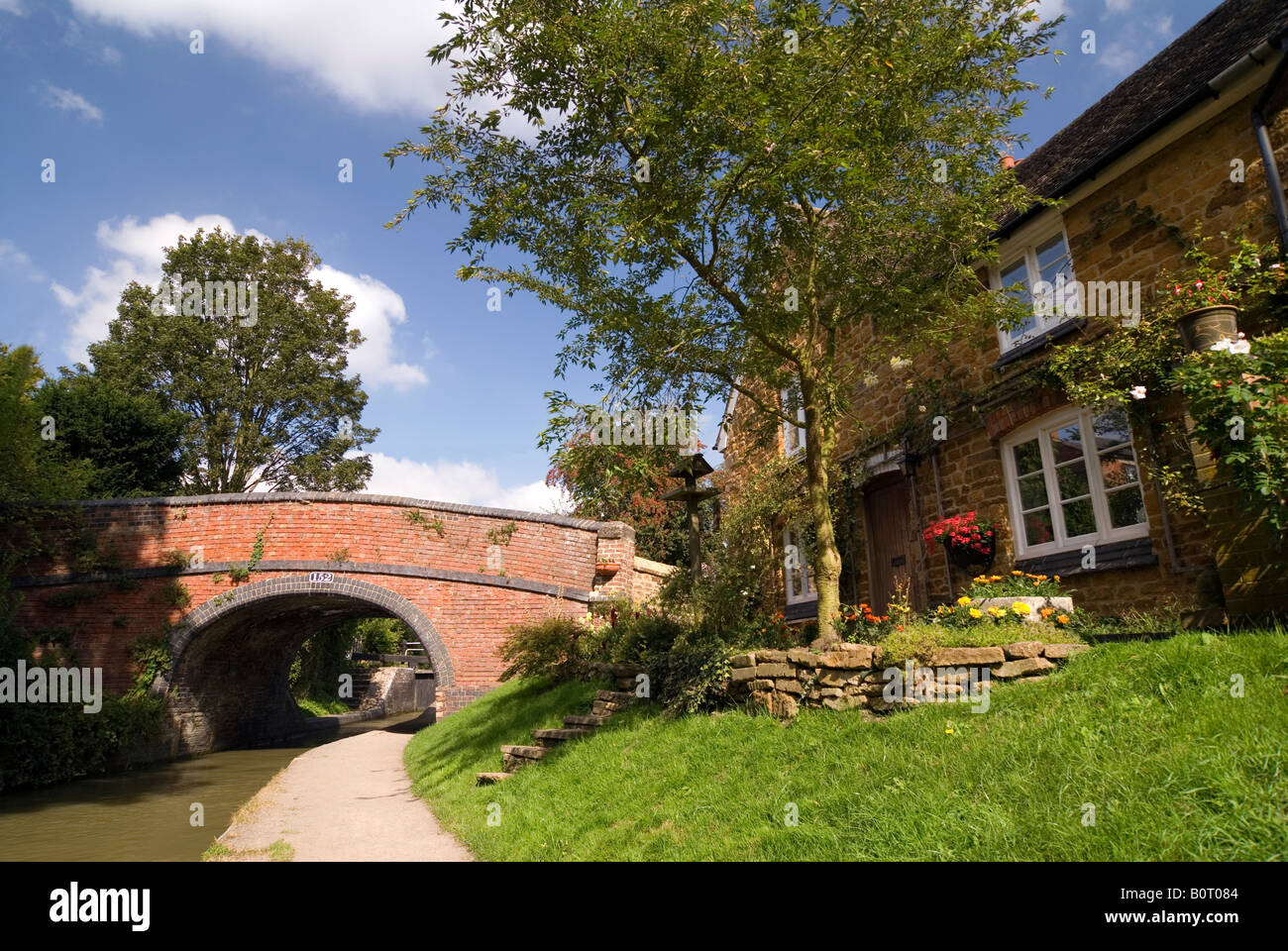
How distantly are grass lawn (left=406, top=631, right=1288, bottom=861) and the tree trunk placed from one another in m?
1.45

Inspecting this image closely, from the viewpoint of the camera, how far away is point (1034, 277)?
920 centimetres

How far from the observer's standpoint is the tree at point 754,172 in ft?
21.9

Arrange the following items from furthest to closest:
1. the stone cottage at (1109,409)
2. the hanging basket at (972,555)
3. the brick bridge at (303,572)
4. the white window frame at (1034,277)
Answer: the brick bridge at (303,572) < the hanging basket at (972,555) < the white window frame at (1034,277) < the stone cottage at (1109,409)

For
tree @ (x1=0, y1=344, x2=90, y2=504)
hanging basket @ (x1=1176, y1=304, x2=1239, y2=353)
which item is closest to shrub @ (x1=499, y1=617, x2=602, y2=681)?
hanging basket @ (x1=1176, y1=304, x2=1239, y2=353)

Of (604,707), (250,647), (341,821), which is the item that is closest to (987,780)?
(604,707)

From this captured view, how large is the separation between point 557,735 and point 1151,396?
24.9ft

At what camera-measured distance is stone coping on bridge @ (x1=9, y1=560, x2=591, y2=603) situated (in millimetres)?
16750

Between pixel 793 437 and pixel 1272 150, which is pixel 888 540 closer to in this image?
pixel 793 437

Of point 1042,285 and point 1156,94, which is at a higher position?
point 1156,94

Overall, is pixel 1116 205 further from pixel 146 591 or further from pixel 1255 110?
pixel 146 591

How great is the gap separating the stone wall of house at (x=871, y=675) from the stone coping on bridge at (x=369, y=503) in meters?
9.95

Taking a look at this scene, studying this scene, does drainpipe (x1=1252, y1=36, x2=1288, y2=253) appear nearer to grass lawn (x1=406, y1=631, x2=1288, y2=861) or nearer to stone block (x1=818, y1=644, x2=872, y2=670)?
grass lawn (x1=406, y1=631, x2=1288, y2=861)
